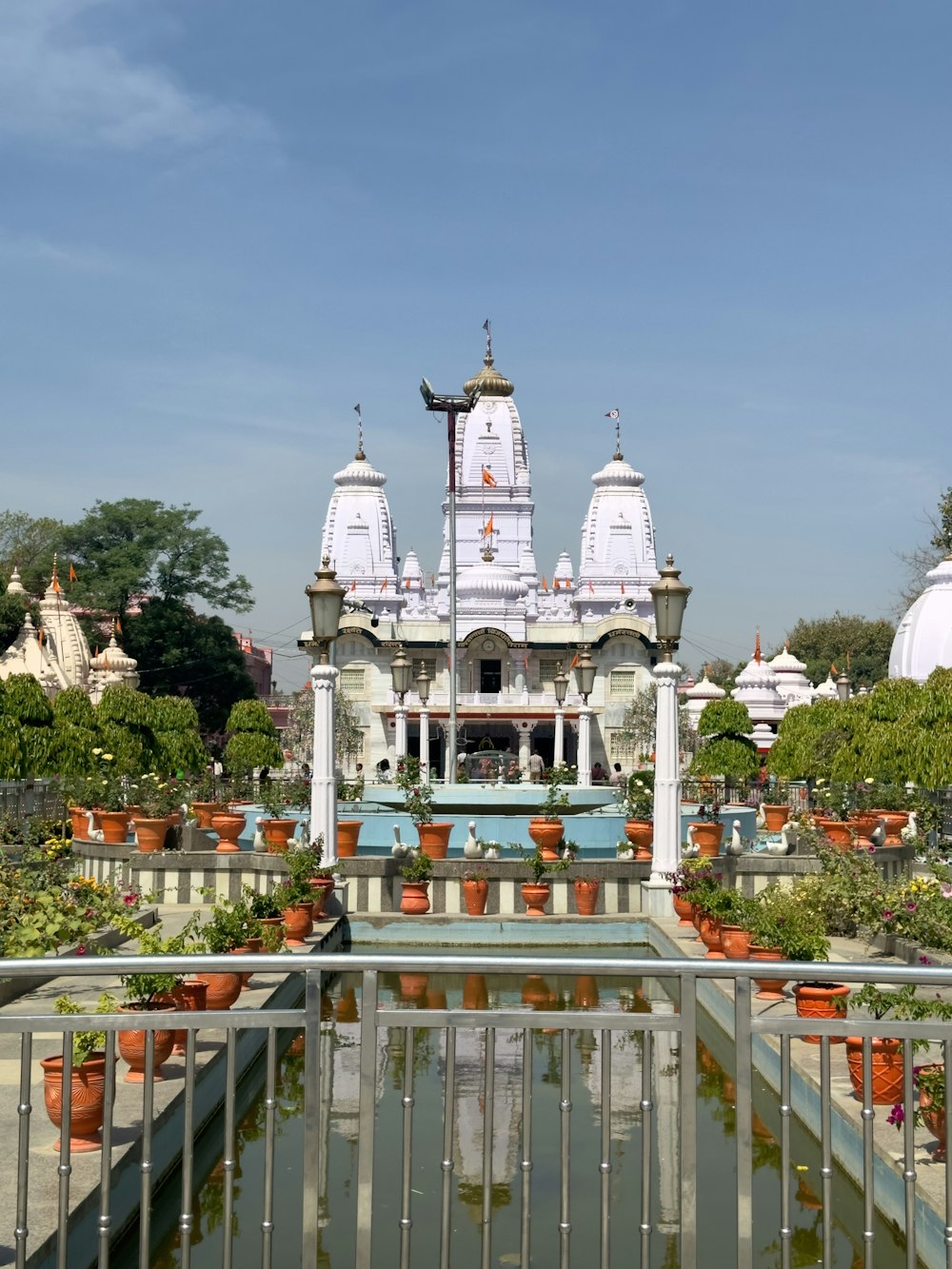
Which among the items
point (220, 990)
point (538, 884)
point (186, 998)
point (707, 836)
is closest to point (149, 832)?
point (538, 884)

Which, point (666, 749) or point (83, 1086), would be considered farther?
point (666, 749)

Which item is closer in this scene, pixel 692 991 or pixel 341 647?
pixel 692 991

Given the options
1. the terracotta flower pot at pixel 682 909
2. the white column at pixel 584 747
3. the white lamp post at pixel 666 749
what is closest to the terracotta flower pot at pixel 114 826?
the white lamp post at pixel 666 749

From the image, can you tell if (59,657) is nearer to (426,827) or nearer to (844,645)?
(426,827)

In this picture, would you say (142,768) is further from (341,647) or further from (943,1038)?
(341,647)

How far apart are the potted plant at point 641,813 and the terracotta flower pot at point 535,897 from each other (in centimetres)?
137

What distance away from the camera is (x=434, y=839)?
1541 centimetres

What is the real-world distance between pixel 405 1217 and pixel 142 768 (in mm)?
24338

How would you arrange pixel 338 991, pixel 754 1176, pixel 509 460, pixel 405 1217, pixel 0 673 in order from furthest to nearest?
1. pixel 509 460
2. pixel 0 673
3. pixel 338 991
4. pixel 754 1176
5. pixel 405 1217

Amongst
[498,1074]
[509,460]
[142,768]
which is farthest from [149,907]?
[509,460]

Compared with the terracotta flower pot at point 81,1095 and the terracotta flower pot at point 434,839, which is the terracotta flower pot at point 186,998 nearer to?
the terracotta flower pot at point 81,1095

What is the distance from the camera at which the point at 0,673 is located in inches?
1491

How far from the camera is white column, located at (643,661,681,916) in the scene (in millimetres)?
13695

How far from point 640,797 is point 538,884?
3.77 metres
